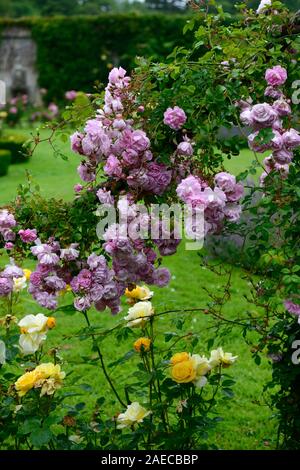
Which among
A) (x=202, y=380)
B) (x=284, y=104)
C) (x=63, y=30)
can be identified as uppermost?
(x=63, y=30)

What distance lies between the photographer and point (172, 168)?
202cm

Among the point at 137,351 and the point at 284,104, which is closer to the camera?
the point at 284,104

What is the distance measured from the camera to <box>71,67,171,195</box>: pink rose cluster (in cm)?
194

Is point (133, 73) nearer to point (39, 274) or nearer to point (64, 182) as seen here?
point (39, 274)

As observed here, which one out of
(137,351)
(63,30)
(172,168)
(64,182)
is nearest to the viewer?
(172,168)

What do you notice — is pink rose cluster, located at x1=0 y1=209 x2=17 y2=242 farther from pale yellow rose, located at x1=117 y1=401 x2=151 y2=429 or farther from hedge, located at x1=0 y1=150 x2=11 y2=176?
hedge, located at x1=0 y1=150 x2=11 y2=176

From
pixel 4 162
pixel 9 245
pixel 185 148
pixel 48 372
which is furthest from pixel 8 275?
pixel 4 162

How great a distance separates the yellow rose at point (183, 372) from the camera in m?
2.07

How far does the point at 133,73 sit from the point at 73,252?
22.2 inches

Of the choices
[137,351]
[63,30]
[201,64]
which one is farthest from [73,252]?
[63,30]

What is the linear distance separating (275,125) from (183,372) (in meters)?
0.77

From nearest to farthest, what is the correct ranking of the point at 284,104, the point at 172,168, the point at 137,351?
the point at 284,104 < the point at 172,168 < the point at 137,351

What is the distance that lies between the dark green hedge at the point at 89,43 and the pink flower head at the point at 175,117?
54.9ft

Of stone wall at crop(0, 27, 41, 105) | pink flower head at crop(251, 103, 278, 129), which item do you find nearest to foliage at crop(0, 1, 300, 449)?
pink flower head at crop(251, 103, 278, 129)
